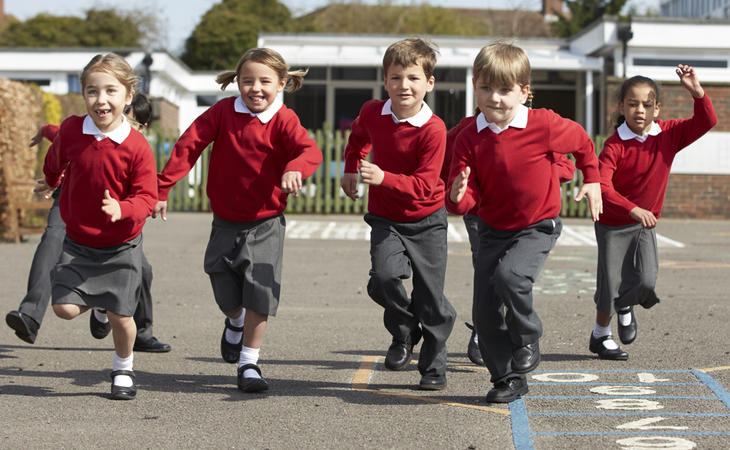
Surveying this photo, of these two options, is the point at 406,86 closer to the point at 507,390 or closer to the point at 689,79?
the point at 507,390

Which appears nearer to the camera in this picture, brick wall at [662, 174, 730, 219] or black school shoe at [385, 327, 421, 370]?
black school shoe at [385, 327, 421, 370]

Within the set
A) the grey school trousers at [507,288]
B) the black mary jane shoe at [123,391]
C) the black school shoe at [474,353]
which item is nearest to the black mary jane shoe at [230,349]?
the black mary jane shoe at [123,391]

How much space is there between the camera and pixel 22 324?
6.43 meters

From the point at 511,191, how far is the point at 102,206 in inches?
84.3

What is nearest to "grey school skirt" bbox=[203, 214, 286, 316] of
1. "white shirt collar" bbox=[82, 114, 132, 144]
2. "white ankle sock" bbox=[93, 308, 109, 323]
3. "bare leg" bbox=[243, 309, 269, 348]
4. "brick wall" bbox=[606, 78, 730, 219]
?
"bare leg" bbox=[243, 309, 269, 348]

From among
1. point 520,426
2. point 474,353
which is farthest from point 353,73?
point 520,426

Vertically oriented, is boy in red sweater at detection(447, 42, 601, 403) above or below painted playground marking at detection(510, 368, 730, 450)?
above

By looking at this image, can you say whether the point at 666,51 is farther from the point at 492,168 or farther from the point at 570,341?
the point at 492,168

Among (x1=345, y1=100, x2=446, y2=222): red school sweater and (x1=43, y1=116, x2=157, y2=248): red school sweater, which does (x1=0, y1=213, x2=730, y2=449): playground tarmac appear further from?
(x1=345, y1=100, x2=446, y2=222): red school sweater

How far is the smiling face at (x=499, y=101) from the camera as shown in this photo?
5.43 m

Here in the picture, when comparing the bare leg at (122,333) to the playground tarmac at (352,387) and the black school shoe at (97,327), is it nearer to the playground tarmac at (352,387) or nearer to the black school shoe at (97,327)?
the playground tarmac at (352,387)

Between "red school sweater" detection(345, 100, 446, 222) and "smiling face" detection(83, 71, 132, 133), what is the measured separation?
138cm

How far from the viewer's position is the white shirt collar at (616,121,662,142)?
6.95 m

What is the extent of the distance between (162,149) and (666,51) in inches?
493
